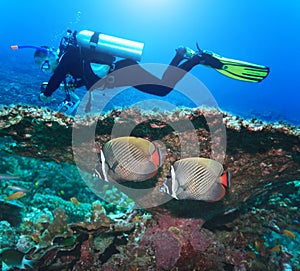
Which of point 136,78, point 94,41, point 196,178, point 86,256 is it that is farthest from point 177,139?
point 94,41

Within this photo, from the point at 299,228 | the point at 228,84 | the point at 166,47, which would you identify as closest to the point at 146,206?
the point at 299,228

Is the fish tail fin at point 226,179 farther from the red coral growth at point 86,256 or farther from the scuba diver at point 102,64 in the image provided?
the scuba diver at point 102,64

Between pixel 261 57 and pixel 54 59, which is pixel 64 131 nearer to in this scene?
pixel 54 59

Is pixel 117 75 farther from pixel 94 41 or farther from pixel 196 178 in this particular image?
pixel 196 178

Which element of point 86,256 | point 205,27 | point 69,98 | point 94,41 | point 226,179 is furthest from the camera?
point 205,27

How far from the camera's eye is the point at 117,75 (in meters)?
6.23

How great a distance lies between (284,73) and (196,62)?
117429 mm

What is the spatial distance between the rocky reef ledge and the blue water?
86.2m

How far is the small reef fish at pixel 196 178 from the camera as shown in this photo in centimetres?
191

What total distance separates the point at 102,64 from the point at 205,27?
135941 millimetres

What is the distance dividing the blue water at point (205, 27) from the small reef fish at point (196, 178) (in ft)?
286

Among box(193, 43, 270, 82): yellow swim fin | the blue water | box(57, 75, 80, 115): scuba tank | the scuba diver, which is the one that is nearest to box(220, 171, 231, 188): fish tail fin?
box(57, 75, 80, 115): scuba tank

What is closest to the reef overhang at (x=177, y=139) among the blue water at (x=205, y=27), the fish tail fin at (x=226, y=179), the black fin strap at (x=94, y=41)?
the fish tail fin at (x=226, y=179)

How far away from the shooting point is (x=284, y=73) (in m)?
108
